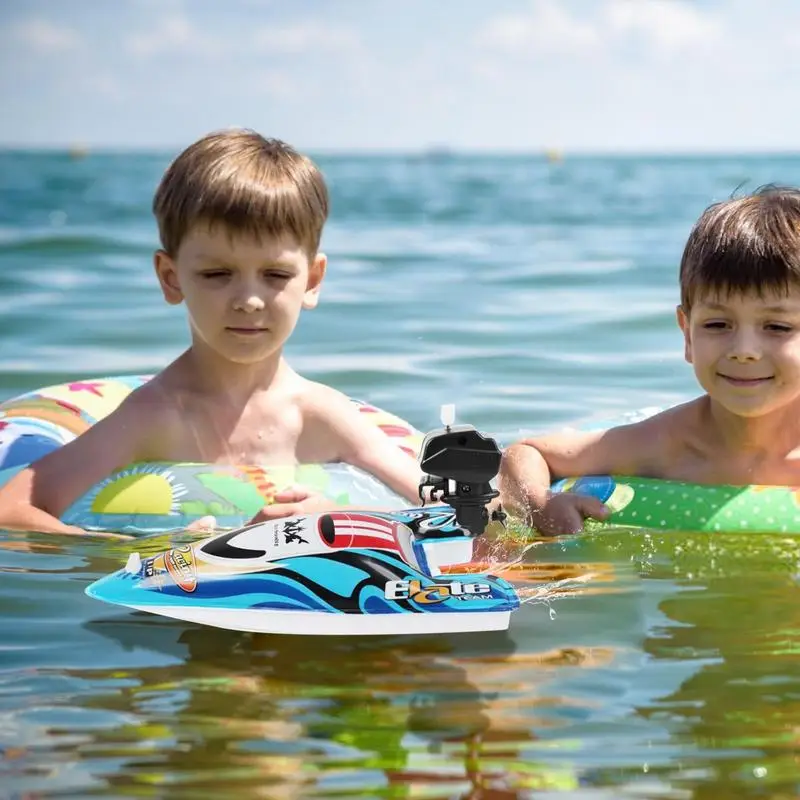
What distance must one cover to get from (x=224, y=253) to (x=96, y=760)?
186cm

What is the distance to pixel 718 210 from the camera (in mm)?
4246

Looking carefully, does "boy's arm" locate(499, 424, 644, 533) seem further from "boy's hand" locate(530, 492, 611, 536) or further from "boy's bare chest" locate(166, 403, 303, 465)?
"boy's bare chest" locate(166, 403, 303, 465)

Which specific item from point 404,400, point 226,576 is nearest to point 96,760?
point 226,576

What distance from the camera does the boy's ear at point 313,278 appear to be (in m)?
4.50

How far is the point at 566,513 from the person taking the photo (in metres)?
4.10

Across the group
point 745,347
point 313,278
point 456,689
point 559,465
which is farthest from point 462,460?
point 313,278

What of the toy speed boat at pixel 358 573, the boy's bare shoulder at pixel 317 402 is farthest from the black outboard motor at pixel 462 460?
the boy's bare shoulder at pixel 317 402

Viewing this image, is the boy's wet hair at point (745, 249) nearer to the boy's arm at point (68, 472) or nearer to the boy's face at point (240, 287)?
the boy's face at point (240, 287)

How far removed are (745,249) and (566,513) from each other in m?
0.87

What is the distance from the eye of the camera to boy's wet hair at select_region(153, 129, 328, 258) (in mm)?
4234

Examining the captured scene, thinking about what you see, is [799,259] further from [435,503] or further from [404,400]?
[404,400]

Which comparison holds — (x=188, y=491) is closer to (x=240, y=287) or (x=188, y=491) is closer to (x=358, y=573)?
(x=240, y=287)

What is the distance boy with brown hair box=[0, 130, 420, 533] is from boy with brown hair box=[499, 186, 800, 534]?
0.45 meters

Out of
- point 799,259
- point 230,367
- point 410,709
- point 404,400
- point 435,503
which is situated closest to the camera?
point 410,709
